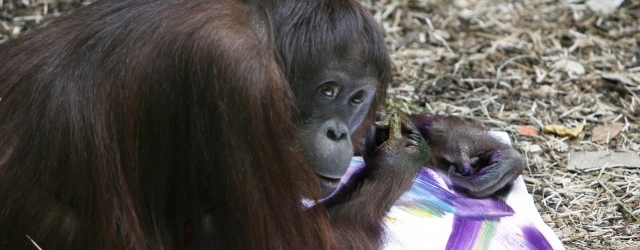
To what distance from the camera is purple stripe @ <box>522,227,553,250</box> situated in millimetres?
3812

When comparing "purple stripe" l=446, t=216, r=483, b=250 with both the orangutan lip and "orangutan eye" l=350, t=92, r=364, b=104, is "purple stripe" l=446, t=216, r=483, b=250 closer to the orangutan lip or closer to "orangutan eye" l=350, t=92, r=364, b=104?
the orangutan lip

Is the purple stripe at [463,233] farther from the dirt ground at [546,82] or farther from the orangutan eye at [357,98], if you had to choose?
the orangutan eye at [357,98]

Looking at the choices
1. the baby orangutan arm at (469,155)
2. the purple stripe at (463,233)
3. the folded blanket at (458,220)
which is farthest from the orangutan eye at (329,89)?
the baby orangutan arm at (469,155)

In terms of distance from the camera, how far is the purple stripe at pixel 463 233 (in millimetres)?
3732

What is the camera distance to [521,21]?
603 cm

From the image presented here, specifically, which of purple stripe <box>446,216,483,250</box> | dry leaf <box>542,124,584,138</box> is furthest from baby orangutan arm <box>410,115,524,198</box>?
dry leaf <box>542,124,584,138</box>

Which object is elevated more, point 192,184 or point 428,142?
point 192,184

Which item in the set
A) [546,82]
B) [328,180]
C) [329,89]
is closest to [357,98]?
[329,89]

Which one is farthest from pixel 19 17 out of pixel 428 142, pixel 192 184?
pixel 192 184

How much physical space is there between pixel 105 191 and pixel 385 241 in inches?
42.5

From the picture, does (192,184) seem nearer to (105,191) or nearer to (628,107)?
(105,191)

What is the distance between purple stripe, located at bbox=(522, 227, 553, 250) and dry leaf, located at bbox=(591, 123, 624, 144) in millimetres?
1035

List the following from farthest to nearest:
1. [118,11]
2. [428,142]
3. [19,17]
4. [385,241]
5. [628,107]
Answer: [19,17]
[628,107]
[428,142]
[385,241]
[118,11]

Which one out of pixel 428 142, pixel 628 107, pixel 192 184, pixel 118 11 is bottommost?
pixel 628 107
